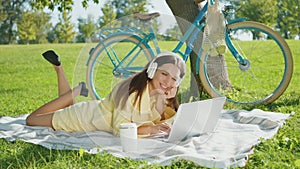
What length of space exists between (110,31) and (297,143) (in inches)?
54.8

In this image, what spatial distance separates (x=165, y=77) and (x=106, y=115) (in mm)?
514

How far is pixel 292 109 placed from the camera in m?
4.31

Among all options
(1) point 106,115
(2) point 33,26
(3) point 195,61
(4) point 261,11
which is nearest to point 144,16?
(1) point 106,115

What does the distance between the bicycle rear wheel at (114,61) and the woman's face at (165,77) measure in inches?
5.9

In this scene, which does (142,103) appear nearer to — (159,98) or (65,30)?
(159,98)

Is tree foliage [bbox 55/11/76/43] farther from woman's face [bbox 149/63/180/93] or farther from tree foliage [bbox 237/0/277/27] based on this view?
woman's face [bbox 149/63/180/93]

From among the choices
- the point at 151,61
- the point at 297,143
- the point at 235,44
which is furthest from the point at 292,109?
the point at 151,61

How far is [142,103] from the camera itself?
292 cm

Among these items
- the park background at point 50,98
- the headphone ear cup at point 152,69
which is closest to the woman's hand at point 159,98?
the headphone ear cup at point 152,69

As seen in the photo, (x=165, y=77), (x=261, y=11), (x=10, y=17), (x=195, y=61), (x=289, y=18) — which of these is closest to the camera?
(x=165, y=77)

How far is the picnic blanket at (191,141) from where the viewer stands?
2.72m

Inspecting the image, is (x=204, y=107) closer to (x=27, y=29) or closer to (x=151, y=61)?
(x=151, y=61)

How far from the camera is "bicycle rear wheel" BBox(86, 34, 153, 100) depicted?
10.2 feet

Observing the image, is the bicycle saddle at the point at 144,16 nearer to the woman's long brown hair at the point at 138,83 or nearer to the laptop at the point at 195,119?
the woman's long brown hair at the point at 138,83
